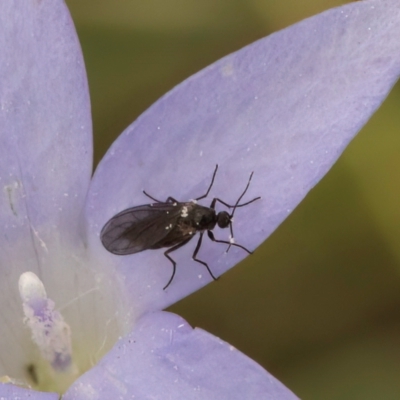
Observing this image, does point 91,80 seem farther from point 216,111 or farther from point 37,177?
point 216,111

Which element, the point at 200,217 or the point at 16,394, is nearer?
the point at 16,394

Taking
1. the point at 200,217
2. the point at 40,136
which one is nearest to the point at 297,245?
the point at 200,217

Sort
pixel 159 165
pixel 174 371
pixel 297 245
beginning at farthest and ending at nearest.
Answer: pixel 297 245 < pixel 159 165 < pixel 174 371

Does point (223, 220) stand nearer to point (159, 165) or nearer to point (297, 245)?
point (159, 165)

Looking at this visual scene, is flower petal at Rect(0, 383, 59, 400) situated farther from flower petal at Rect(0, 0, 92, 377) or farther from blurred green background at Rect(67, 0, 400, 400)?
blurred green background at Rect(67, 0, 400, 400)

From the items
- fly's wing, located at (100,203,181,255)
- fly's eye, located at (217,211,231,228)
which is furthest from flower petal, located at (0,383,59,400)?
fly's eye, located at (217,211,231,228)

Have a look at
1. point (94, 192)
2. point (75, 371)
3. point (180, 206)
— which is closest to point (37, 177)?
point (94, 192)

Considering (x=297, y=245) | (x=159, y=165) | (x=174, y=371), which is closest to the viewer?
(x=174, y=371)

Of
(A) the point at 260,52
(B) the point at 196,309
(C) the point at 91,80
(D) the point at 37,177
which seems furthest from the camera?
(C) the point at 91,80
